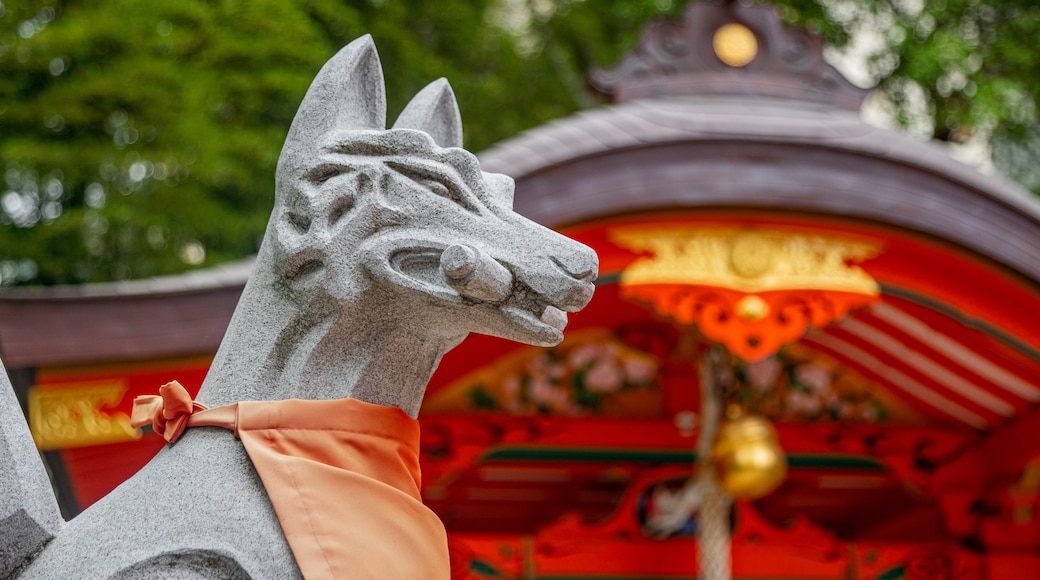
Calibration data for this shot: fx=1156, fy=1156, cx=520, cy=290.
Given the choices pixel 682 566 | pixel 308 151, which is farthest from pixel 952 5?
pixel 308 151

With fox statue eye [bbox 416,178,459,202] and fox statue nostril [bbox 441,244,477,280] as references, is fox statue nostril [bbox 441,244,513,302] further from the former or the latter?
fox statue eye [bbox 416,178,459,202]

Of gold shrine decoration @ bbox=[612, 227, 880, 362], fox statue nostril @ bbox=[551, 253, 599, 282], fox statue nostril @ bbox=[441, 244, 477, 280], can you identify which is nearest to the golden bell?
gold shrine decoration @ bbox=[612, 227, 880, 362]

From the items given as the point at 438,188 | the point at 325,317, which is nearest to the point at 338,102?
the point at 438,188

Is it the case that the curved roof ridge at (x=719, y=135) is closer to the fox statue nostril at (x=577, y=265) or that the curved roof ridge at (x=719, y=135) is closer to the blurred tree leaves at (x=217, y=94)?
the fox statue nostril at (x=577, y=265)

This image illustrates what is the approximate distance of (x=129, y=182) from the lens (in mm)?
7652

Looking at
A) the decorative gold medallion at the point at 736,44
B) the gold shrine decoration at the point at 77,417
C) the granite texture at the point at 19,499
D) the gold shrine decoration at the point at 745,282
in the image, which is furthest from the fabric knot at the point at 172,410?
the decorative gold medallion at the point at 736,44

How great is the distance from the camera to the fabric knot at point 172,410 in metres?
1.67

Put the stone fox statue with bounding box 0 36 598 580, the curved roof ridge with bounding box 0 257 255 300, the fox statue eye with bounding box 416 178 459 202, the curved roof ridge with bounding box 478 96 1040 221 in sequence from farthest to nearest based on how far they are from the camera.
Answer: the curved roof ridge with bounding box 478 96 1040 221 < the curved roof ridge with bounding box 0 257 255 300 < the fox statue eye with bounding box 416 178 459 202 < the stone fox statue with bounding box 0 36 598 580

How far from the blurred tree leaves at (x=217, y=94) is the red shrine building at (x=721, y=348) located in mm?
3059

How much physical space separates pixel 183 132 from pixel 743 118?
412 centimetres

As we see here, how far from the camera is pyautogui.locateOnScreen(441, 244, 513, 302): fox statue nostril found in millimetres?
1593

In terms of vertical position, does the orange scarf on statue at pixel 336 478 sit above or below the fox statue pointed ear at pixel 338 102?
below

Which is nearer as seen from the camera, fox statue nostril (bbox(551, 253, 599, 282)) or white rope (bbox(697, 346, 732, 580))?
fox statue nostril (bbox(551, 253, 599, 282))

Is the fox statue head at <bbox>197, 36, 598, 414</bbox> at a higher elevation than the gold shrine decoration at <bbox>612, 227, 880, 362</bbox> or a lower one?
higher
